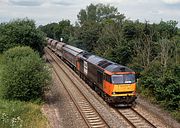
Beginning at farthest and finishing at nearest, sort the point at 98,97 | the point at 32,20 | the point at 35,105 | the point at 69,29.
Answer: the point at 69,29 < the point at 32,20 < the point at 98,97 < the point at 35,105

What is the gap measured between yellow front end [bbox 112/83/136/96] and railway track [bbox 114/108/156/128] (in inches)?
45.0

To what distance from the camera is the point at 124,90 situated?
2297 centimetres

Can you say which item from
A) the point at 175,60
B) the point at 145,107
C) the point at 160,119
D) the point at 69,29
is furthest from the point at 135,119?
the point at 69,29

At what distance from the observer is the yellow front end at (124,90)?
897 inches

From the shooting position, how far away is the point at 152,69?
91.5 feet

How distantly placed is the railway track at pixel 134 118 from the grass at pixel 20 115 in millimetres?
5185

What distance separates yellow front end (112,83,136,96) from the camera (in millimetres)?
22781

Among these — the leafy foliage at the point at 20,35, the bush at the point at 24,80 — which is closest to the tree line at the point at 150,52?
the bush at the point at 24,80

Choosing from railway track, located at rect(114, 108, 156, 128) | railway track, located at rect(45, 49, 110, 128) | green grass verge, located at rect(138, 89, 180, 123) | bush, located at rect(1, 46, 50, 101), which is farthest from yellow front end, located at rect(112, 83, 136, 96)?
bush, located at rect(1, 46, 50, 101)

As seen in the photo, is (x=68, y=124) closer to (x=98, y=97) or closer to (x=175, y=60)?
(x=98, y=97)

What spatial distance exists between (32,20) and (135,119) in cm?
3755

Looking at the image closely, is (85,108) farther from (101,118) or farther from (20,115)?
(20,115)

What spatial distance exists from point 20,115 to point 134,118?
7.35m

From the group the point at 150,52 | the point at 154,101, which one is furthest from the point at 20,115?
the point at 150,52
